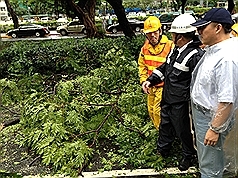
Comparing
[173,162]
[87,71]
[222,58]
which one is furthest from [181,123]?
[87,71]

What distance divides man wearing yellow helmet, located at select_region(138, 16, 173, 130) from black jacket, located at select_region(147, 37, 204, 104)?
15.4 inches

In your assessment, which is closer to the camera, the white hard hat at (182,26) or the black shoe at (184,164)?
the white hard hat at (182,26)

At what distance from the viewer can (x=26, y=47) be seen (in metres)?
7.65

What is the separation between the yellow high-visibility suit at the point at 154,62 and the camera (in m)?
3.58

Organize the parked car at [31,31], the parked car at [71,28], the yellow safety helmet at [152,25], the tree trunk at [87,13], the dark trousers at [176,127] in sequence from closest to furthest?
the dark trousers at [176,127] < the yellow safety helmet at [152,25] < the tree trunk at [87,13] < the parked car at [31,31] < the parked car at [71,28]

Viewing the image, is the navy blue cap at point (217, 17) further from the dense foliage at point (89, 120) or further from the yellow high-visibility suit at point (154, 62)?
the dense foliage at point (89, 120)

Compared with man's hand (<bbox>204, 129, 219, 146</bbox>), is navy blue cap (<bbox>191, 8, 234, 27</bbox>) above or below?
above

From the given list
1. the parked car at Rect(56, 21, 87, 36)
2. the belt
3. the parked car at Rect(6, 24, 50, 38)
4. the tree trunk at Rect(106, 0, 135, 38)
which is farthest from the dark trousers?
the parked car at Rect(6, 24, 50, 38)

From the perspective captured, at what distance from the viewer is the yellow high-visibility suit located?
11.7 feet

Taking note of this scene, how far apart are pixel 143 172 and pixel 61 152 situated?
0.98 m

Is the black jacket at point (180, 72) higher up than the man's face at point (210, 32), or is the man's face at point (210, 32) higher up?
the man's face at point (210, 32)

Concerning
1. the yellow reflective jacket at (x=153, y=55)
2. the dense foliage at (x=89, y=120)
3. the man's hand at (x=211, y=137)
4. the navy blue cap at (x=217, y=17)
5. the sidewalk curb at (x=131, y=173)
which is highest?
the navy blue cap at (x=217, y=17)

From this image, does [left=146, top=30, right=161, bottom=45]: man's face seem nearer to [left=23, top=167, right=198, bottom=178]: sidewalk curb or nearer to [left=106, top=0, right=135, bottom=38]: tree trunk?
[left=23, top=167, right=198, bottom=178]: sidewalk curb

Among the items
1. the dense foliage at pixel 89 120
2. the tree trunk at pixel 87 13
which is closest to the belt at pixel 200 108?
the dense foliage at pixel 89 120
